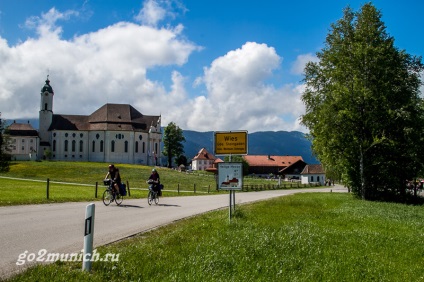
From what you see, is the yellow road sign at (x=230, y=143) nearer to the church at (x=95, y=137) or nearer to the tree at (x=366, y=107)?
the tree at (x=366, y=107)

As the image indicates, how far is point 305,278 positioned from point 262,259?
4.03ft

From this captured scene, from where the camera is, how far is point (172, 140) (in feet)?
373

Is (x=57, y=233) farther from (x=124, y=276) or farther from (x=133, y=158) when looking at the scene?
(x=133, y=158)

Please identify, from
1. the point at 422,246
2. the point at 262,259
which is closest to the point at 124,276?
the point at 262,259

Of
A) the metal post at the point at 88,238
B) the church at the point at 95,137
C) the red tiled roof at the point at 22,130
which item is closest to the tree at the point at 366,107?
the metal post at the point at 88,238

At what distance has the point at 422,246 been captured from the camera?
9.96 m

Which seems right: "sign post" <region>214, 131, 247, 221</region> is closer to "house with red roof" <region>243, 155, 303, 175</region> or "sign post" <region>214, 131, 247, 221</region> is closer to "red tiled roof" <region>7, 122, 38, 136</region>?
"red tiled roof" <region>7, 122, 38, 136</region>

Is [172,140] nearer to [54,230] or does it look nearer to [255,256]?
[54,230]

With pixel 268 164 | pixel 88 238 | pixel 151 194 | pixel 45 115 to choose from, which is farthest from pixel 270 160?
pixel 88 238

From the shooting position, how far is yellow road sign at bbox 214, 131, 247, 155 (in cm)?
1355

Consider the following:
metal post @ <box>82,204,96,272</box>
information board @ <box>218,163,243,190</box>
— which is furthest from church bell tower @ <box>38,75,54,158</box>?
metal post @ <box>82,204,96,272</box>

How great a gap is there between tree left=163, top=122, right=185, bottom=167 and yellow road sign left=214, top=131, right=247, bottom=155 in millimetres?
99546

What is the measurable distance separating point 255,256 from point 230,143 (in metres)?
6.31

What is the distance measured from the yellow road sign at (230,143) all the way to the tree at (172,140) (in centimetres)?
9955
